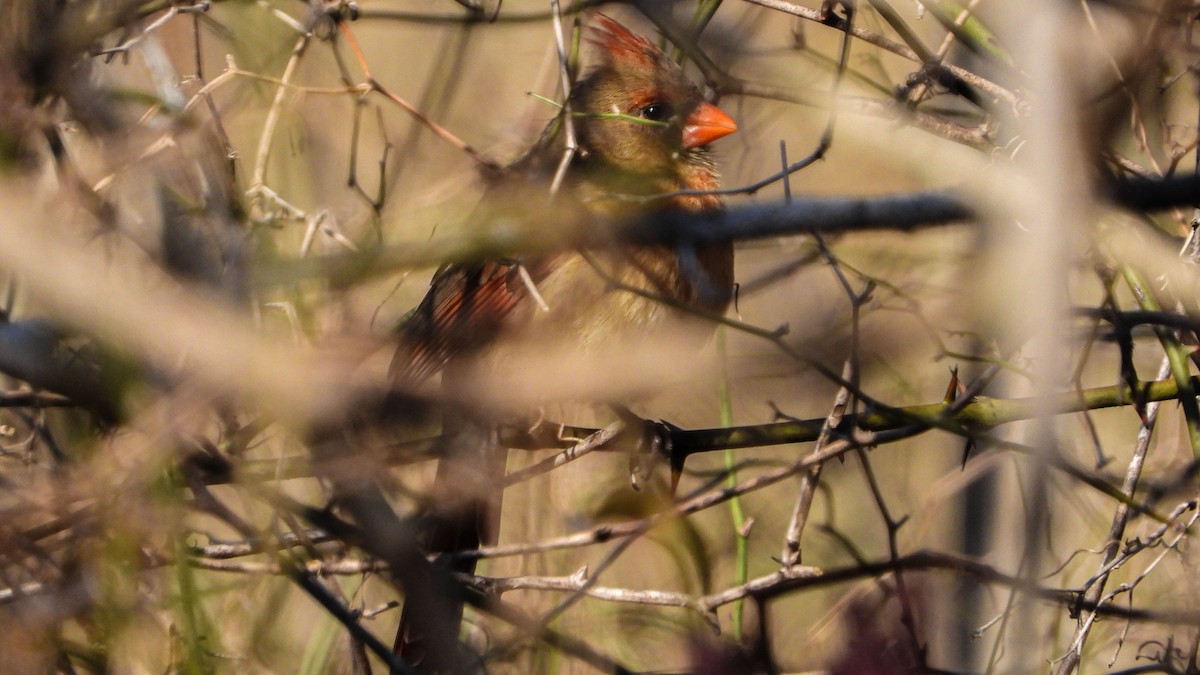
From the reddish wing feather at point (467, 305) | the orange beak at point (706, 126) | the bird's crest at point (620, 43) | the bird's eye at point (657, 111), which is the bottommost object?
the reddish wing feather at point (467, 305)

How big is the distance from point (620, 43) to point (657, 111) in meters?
0.22

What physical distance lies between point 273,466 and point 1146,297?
176cm

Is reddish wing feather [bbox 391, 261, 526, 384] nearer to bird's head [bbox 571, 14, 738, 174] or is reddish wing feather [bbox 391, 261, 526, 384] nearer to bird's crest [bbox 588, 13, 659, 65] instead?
bird's head [bbox 571, 14, 738, 174]

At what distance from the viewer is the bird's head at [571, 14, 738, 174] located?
3.43 metres

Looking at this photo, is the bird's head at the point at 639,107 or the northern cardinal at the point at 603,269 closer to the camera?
the northern cardinal at the point at 603,269

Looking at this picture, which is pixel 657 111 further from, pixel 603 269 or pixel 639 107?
pixel 603 269

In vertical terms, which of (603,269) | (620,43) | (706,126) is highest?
(620,43)

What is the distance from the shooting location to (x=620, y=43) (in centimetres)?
348

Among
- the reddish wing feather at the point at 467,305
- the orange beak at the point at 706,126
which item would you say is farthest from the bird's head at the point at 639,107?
the reddish wing feather at the point at 467,305

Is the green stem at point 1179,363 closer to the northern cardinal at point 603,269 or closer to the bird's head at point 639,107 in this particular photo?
the northern cardinal at point 603,269

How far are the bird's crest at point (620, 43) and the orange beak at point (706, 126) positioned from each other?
0.20 meters

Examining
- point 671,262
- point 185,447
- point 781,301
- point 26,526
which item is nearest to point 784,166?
point 671,262

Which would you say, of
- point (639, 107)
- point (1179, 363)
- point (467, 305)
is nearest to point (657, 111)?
point (639, 107)

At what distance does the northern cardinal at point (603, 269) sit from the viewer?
106 inches
